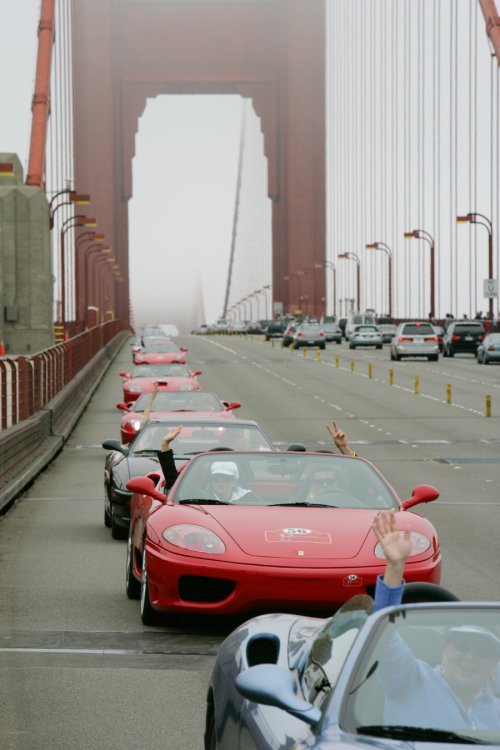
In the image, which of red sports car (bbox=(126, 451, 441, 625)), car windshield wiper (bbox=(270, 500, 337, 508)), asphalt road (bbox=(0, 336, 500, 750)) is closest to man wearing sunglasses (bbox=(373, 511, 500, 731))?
asphalt road (bbox=(0, 336, 500, 750))

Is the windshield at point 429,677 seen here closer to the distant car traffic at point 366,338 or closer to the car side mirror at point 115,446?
the car side mirror at point 115,446

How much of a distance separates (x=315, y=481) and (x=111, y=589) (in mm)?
1819

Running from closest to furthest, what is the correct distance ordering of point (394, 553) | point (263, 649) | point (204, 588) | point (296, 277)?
point (394, 553)
point (263, 649)
point (204, 588)
point (296, 277)

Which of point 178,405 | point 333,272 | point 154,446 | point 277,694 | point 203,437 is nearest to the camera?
point 277,694

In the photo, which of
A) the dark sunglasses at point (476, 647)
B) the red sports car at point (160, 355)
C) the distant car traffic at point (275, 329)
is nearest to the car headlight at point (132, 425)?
the dark sunglasses at point (476, 647)

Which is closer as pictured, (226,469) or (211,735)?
(211,735)

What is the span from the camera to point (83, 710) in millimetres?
6641

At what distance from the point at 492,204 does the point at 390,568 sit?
88.8m

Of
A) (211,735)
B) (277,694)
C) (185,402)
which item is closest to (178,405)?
(185,402)

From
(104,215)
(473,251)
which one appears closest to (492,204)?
(473,251)

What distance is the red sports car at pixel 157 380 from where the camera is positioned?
3125cm

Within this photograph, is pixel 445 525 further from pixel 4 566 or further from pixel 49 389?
pixel 49 389

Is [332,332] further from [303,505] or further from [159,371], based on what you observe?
[303,505]

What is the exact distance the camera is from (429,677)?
400cm
